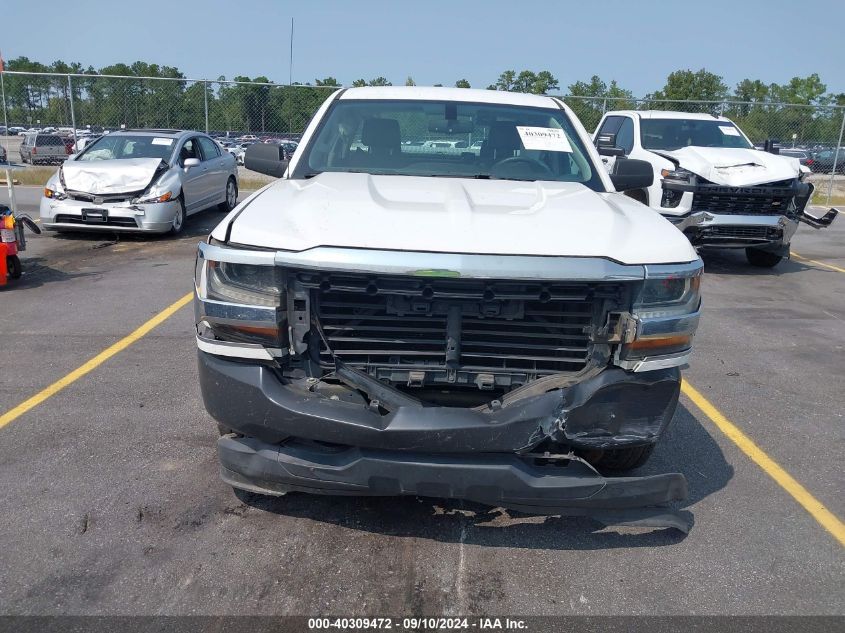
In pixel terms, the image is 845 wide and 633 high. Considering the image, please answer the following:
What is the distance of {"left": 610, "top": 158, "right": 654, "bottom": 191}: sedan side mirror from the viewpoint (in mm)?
4602

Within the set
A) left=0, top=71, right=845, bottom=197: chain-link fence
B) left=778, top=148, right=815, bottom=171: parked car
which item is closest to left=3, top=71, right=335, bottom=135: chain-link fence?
left=0, top=71, right=845, bottom=197: chain-link fence

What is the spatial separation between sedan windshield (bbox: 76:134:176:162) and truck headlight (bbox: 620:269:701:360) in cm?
959

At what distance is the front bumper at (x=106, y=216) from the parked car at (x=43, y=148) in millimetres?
15390

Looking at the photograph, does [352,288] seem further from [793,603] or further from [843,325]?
[843,325]

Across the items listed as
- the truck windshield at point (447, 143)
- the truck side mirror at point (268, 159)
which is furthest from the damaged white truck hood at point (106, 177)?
the truck windshield at point (447, 143)

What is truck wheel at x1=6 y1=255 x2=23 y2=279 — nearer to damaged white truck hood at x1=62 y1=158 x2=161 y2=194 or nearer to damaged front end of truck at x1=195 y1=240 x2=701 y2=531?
damaged white truck hood at x1=62 y1=158 x2=161 y2=194

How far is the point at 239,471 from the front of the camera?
2.97m

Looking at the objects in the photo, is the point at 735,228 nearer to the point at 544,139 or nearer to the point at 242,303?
the point at 544,139

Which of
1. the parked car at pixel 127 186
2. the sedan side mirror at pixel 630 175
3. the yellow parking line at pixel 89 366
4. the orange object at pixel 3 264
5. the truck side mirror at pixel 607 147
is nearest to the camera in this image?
the yellow parking line at pixel 89 366

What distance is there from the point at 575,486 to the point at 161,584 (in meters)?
1.65

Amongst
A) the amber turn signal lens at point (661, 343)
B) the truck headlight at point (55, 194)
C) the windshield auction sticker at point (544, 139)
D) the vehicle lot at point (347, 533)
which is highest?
the windshield auction sticker at point (544, 139)

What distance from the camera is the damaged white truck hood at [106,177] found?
1026cm

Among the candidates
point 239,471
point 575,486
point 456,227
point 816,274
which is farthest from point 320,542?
point 816,274

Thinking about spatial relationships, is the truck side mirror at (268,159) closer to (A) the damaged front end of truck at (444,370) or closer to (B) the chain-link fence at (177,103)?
(A) the damaged front end of truck at (444,370)
